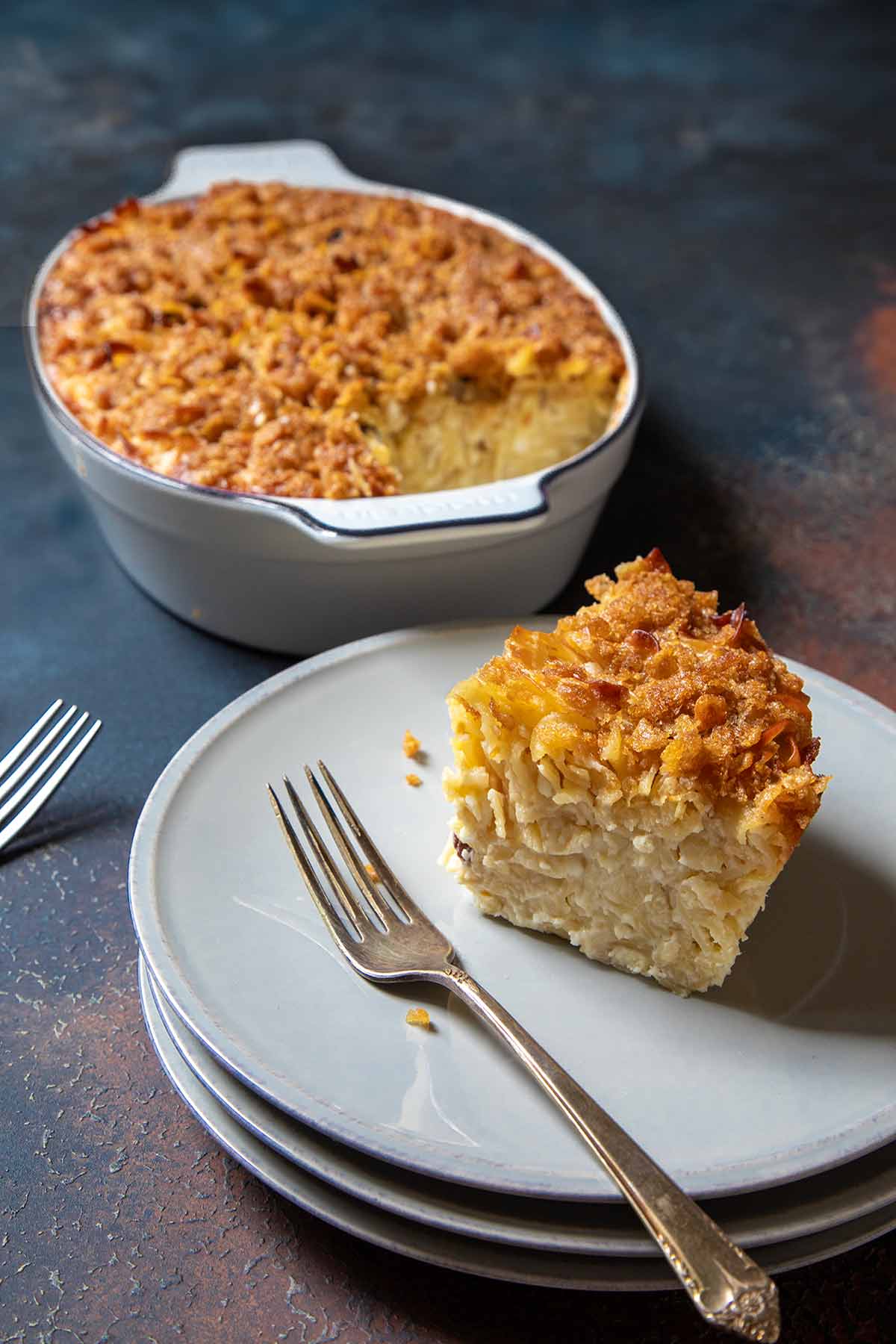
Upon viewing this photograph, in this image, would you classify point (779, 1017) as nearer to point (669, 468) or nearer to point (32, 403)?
point (669, 468)

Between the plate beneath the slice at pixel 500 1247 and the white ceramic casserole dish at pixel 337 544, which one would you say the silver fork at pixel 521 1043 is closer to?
the plate beneath the slice at pixel 500 1247

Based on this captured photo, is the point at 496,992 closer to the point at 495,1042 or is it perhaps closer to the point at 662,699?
the point at 495,1042

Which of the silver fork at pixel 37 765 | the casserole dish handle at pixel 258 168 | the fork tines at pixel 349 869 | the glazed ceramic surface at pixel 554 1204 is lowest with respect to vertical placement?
the silver fork at pixel 37 765

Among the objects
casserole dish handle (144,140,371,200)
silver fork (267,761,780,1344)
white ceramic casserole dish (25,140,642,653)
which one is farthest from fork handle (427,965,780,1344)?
casserole dish handle (144,140,371,200)

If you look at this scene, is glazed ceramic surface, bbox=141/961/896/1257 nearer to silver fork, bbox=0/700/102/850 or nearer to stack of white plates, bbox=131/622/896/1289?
stack of white plates, bbox=131/622/896/1289

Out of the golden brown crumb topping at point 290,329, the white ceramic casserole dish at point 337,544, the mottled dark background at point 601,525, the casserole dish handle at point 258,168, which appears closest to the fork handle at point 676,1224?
the mottled dark background at point 601,525

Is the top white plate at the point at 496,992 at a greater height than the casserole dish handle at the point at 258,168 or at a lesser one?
lesser
